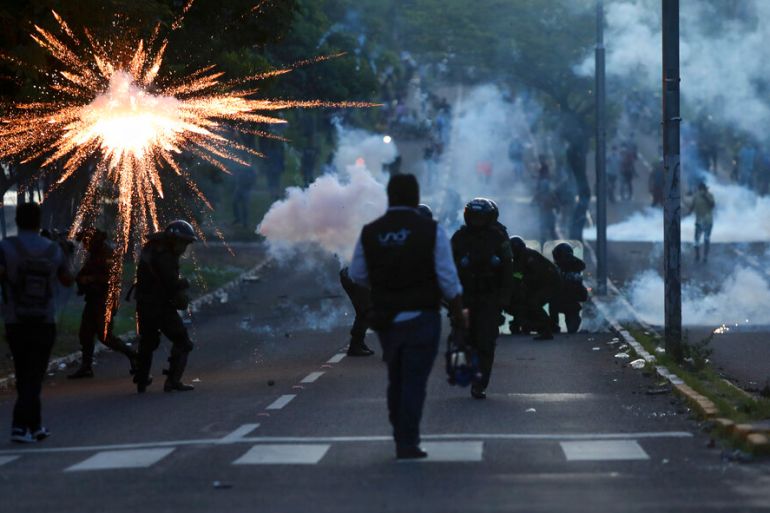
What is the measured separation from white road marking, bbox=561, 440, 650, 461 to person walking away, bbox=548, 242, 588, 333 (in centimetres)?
1219

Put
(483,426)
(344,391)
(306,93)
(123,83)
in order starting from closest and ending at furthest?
(483,426) < (344,391) < (123,83) < (306,93)

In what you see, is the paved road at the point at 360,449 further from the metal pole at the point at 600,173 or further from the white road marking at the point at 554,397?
the metal pole at the point at 600,173

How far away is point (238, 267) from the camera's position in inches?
1592

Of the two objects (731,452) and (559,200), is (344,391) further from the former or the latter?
(559,200)

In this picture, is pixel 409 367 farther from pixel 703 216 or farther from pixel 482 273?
pixel 703 216

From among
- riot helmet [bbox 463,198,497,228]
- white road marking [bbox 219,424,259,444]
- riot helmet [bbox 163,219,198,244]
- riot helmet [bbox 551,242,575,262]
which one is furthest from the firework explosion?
white road marking [bbox 219,424,259,444]

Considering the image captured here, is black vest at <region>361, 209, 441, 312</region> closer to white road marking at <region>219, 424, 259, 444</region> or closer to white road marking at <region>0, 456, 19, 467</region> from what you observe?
white road marking at <region>219, 424, 259, 444</region>

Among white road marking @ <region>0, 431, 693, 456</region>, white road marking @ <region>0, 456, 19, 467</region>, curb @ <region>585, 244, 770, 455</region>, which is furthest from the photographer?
white road marking @ <region>0, 431, 693, 456</region>

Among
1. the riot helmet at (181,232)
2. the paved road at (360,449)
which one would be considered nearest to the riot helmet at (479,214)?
the paved road at (360,449)

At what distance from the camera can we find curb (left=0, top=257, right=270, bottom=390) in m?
20.6

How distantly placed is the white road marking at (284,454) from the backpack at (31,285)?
2.29 m

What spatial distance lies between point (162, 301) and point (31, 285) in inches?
150

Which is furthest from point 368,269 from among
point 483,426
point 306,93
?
point 306,93

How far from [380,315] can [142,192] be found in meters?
18.7
